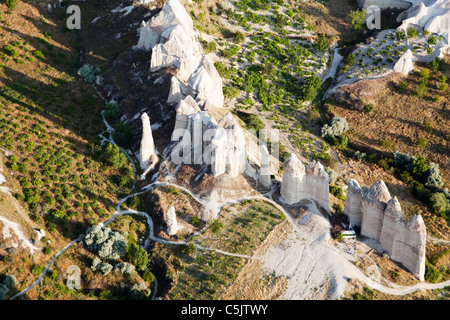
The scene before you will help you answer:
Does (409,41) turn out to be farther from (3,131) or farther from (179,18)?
(3,131)

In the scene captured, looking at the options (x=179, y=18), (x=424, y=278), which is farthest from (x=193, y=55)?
(x=424, y=278)

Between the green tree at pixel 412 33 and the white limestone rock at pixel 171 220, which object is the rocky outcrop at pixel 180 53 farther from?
the green tree at pixel 412 33

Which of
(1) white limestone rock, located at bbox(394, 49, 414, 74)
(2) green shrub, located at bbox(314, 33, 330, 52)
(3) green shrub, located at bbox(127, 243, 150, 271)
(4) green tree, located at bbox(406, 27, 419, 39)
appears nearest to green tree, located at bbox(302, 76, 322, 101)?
(2) green shrub, located at bbox(314, 33, 330, 52)

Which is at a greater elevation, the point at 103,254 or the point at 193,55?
the point at 193,55

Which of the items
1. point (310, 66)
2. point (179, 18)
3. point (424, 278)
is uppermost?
point (179, 18)

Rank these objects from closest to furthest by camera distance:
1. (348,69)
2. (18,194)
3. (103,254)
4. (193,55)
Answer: (103,254) < (18,194) < (193,55) < (348,69)

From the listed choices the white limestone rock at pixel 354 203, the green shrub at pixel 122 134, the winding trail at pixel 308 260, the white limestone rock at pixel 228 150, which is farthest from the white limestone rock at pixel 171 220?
the white limestone rock at pixel 354 203

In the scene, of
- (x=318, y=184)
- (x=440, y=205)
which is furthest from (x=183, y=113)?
(x=440, y=205)
